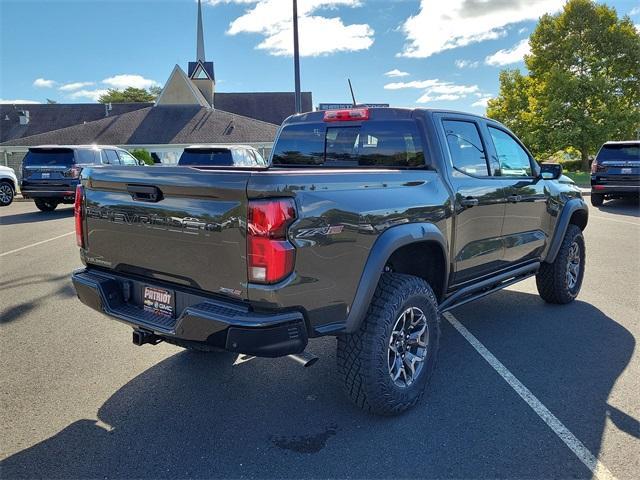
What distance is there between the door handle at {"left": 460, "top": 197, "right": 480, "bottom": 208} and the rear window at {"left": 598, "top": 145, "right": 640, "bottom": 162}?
12.5 metres

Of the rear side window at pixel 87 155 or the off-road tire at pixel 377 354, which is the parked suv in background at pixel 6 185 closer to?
the rear side window at pixel 87 155

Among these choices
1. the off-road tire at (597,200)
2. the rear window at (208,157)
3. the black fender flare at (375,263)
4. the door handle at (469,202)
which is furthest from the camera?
the off-road tire at (597,200)

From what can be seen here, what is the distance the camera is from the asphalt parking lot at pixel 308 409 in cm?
266

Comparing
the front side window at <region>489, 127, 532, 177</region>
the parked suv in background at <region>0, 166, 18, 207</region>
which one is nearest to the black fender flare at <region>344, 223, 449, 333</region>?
the front side window at <region>489, 127, 532, 177</region>

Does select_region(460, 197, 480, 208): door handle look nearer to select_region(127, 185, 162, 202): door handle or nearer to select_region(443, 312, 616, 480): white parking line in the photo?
select_region(443, 312, 616, 480): white parking line

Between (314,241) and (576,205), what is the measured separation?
3.94 metres

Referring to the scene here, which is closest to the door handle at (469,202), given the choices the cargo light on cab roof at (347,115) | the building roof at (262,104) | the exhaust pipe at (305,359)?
the cargo light on cab roof at (347,115)

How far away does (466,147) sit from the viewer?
402cm

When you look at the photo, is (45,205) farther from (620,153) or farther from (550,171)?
(620,153)

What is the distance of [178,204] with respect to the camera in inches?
107

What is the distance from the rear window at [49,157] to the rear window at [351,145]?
1135 centimetres

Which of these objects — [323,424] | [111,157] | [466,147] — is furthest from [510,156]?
[111,157]

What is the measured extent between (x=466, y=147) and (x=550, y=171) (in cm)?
142

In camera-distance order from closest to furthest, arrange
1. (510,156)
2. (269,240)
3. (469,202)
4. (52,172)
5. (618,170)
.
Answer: (269,240)
(469,202)
(510,156)
(52,172)
(618,170)
